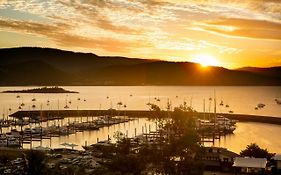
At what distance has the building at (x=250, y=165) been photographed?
814 inches

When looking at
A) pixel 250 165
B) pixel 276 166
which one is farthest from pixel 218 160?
pixel 276 166

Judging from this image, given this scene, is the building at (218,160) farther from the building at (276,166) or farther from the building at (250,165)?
the building at (276,166)

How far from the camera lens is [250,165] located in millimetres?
20781

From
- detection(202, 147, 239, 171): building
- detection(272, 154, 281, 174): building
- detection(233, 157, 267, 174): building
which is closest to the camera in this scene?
detection(233, 157, 267, 174): building

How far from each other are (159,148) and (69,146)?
26.3 m

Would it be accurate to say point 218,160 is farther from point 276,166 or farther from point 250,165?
point 276,166

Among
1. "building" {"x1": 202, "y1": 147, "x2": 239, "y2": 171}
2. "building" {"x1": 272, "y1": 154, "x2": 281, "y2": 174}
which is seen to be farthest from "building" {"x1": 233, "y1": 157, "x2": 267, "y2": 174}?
"building" {"x1": 202, "y1": 147, "x2": 239, "y2": 171}

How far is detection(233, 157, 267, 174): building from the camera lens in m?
20.7

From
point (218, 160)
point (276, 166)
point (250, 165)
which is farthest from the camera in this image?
point (218, 160)

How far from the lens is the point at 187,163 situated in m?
13.7

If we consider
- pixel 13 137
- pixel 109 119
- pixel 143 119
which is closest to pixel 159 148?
pixel 13 137

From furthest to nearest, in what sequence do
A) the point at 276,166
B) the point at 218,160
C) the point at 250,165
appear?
1. the point at 218,160
2. the point at 276,166
3. the point at 250,165

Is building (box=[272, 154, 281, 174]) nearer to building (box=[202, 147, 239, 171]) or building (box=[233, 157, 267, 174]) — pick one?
building (box=[233, 157, 267, 174])

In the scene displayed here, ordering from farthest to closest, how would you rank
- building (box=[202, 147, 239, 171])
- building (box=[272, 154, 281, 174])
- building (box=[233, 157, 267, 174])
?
building (box=[202, 147, 239, 171])
building (box=[272, 154, 281, 174])
building (box=[233, 157, 267, 174])
